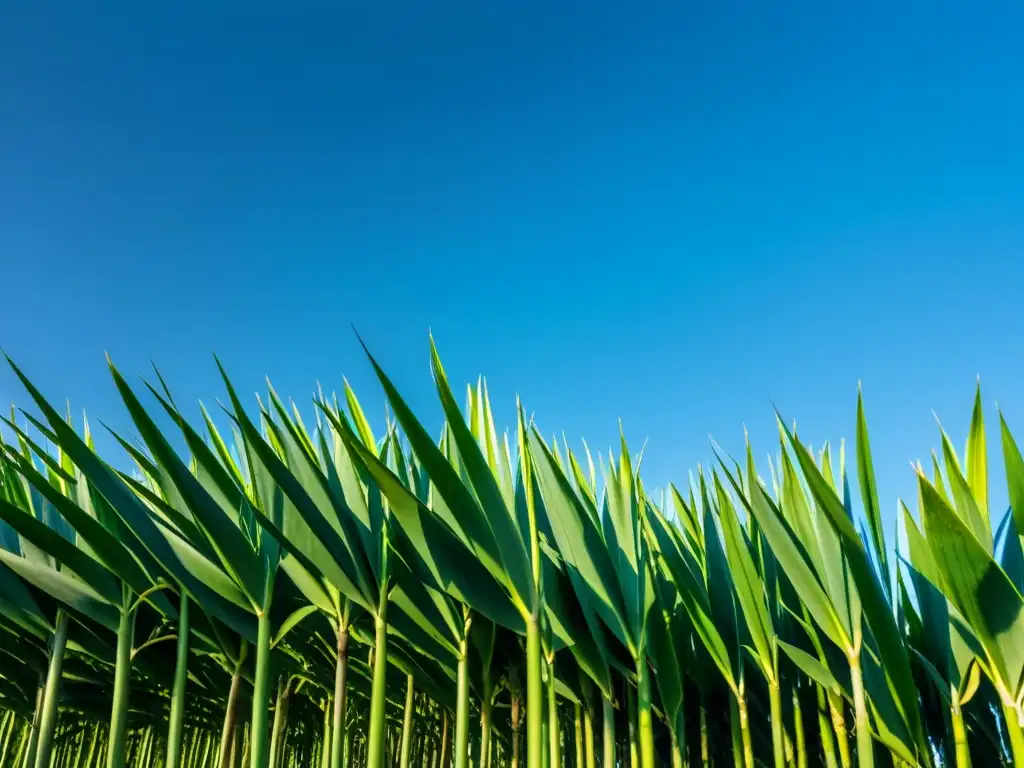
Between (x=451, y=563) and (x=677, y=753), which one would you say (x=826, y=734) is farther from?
(x=451, y=563)

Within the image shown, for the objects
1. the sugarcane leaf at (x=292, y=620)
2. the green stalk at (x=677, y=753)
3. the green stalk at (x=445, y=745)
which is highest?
the sugarcane leaf at (x=292, y=620)

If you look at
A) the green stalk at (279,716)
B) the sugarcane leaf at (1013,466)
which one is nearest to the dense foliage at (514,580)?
the sugarcane leaf at (1013,466)

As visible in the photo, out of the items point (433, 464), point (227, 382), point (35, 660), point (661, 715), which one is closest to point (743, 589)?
point (661, 715)

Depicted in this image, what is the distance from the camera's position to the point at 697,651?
224 cm

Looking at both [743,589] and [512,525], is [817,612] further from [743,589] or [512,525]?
[512,525]

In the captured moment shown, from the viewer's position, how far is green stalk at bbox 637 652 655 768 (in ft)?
5.81

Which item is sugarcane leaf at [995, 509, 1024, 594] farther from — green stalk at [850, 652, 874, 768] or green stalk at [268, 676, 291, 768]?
green stalk at [268, 676, 291, 768]

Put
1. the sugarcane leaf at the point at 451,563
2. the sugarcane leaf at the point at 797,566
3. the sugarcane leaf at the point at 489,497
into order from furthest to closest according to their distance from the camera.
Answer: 1. the sugarcane leaf at the point at 797,566
2. the sugarcane leaf at the point at 451,563
3. the sugarcane leaf at the point at 489,497

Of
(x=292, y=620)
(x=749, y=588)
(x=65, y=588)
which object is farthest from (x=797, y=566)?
(x=65, y=588)

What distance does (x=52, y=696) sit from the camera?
6.96 feet

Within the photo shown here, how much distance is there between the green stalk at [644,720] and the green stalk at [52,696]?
1.47m

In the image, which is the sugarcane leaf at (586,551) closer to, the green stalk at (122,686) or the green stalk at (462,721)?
the green stalk at (462,721)

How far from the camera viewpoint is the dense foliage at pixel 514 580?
1629 millimetres

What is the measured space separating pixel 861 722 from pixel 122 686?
1755 mm
